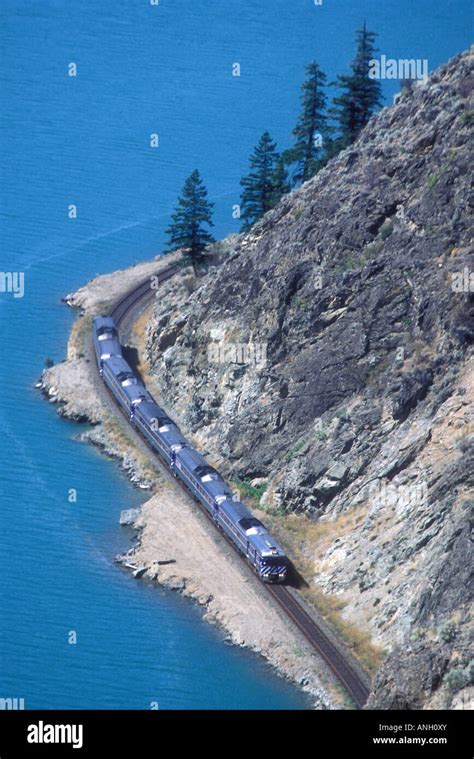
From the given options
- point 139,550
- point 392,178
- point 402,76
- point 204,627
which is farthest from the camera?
point 402,76

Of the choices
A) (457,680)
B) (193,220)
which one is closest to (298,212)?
(193,220)

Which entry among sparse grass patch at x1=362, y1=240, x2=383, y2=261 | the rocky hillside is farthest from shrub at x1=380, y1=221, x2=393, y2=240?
sparse grass patch at x1=362, y1=240, x2=383, y2=261

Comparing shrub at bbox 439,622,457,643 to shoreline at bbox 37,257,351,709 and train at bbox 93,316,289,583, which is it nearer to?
shoreline at bbox 37,257,351,709

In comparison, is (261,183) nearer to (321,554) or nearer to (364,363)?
(364,363)

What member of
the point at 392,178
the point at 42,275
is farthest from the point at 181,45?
the point at 392,178

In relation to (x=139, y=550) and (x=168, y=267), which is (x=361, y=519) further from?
(x=168, y=267)

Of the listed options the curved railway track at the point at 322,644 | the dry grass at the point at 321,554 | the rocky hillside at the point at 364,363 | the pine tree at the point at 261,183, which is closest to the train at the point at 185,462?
the curved railway track at the point at 322,644
